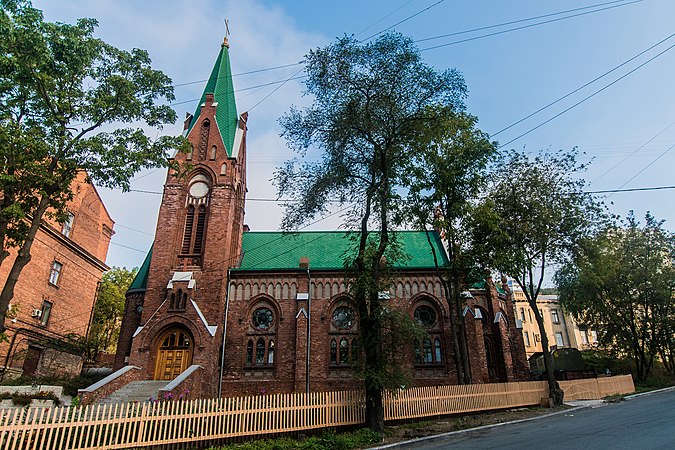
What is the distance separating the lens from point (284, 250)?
86.3 ft

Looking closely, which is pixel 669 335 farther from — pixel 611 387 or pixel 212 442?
pixel 212 442

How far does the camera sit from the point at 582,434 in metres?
10.7

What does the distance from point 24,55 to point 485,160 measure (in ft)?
A: 57.0

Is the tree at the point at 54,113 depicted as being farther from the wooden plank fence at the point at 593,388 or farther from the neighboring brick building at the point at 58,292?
the wooden plank fence at the point at 593,388

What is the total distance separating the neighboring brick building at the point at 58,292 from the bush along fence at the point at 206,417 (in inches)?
477

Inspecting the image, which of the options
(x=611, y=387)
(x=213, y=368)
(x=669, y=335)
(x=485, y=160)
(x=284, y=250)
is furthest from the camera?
(x=669, y=335)

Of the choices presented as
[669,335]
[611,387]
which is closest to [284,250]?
[611,387]

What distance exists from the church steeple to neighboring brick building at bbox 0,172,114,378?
27.3 ft

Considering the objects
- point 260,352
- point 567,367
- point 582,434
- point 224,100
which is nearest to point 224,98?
point 224,100

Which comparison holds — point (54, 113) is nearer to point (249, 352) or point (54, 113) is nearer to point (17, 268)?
point (17, 268)

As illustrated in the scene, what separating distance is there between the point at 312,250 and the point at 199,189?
792 cm

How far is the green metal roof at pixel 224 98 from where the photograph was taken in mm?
26062

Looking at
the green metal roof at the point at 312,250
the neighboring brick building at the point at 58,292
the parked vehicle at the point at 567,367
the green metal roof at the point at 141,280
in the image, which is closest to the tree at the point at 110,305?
the neighboring brick building at the point at 58,292

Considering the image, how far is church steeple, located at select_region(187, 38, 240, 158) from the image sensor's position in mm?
25891
